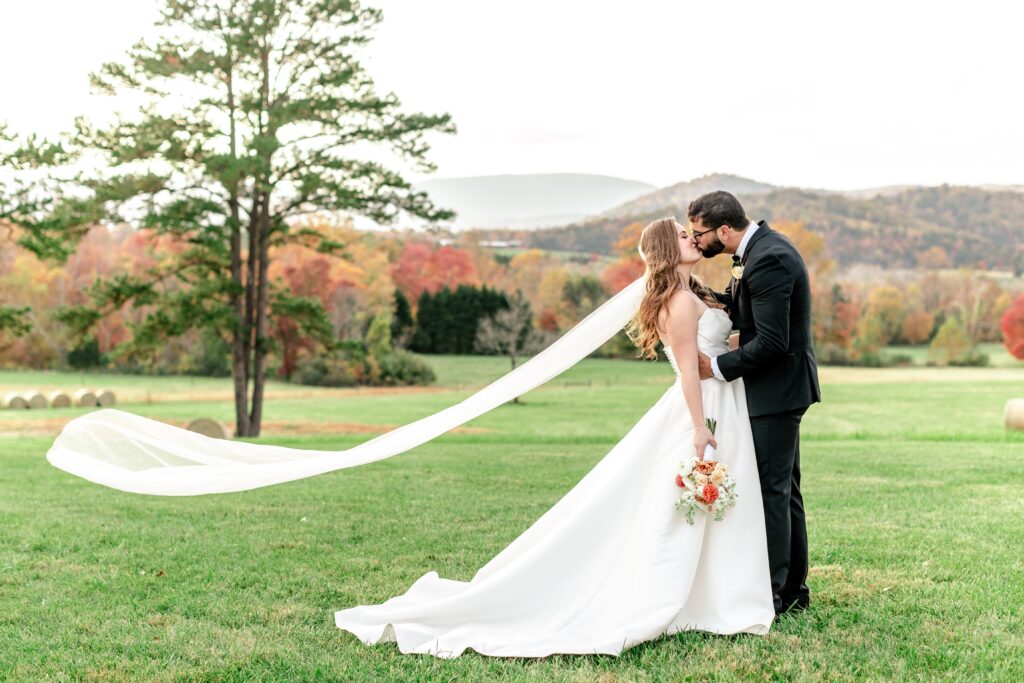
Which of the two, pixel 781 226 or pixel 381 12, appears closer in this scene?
pixel 381 12

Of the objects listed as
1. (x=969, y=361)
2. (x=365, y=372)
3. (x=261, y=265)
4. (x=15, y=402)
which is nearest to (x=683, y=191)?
(x=969, y=361)

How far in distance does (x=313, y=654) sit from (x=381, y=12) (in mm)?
24677

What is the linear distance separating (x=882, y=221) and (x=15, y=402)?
8758 cm

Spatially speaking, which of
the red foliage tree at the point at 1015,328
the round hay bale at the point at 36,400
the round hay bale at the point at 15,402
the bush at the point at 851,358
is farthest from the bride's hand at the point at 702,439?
the red foliage tree at the point at 1015,328

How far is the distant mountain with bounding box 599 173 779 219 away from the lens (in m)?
101

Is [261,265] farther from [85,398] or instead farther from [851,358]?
[851,358]

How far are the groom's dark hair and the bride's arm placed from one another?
506 millimetres

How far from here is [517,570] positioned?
518 centimetres

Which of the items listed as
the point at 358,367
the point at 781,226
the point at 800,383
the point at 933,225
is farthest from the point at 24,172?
the point at 933,225

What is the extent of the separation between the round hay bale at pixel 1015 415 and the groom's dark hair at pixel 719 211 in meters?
17.7

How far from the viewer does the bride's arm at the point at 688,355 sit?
5.16m

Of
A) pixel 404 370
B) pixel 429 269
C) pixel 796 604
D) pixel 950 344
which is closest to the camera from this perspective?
pixel 796 604

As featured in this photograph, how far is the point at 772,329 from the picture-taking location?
5094 mm

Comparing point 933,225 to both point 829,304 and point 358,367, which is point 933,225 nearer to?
point 829,304
